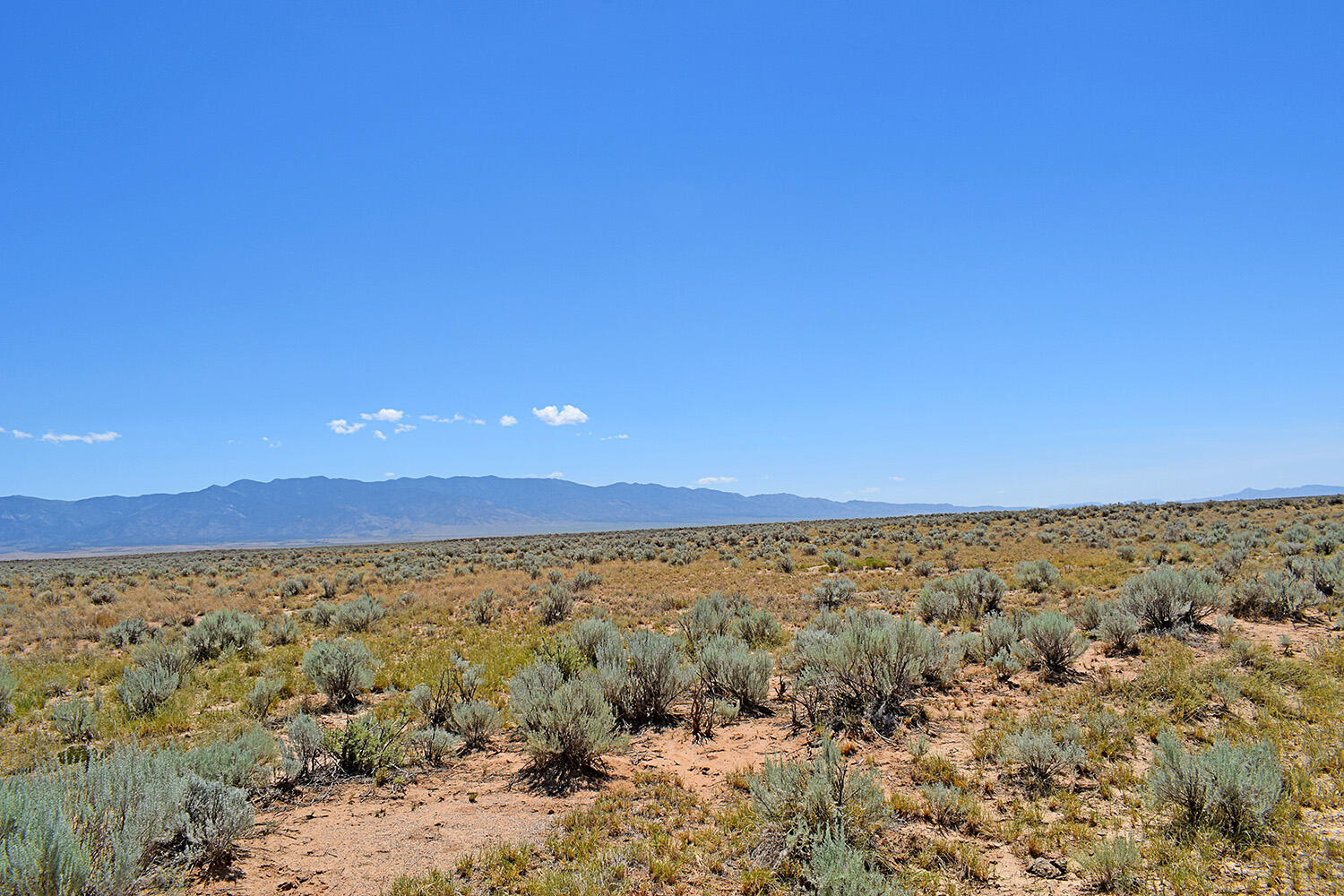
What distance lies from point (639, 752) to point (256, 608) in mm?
17745

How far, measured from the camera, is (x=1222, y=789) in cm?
445

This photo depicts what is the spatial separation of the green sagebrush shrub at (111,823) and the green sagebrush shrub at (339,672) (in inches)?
170

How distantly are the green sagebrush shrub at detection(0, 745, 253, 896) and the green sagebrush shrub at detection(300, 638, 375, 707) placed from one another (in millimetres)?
4318

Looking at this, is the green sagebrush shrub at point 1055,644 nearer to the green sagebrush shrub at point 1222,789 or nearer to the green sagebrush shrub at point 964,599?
the green sagebrush shrub at point 964,599

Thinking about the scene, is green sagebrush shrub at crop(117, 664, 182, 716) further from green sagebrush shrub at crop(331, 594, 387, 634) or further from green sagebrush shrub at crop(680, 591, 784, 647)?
green sagebrush shrub at crop(680, 591, 784, 647)

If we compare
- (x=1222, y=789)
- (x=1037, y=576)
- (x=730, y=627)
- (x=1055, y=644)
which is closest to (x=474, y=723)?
(x=730, y=627)

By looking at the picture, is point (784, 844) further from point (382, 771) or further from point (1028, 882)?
point (382, 771)

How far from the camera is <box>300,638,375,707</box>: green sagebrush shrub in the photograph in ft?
30.0

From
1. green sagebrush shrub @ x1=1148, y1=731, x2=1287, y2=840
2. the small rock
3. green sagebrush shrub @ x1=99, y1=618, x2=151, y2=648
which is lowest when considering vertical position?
green sagebrush shrub @ x1=99, y1=618, x2=151, y2=648

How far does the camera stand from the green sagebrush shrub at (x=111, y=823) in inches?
131

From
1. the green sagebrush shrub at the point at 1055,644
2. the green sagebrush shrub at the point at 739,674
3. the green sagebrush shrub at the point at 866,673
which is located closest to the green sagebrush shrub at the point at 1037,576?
the green sagebrush shrub at the point at 1055,644

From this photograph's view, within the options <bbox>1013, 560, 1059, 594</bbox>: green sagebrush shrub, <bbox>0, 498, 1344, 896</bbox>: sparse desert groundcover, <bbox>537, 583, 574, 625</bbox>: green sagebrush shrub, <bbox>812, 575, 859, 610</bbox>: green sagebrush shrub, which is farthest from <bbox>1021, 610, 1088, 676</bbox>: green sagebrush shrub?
<bbox>537, 583, 574, 625</bbox>: green sagebrush shrub

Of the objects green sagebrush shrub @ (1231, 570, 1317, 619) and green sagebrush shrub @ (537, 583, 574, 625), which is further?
green sagebrush shrub @ (537, 583, 574, 625)

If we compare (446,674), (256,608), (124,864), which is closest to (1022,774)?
(124,864)
